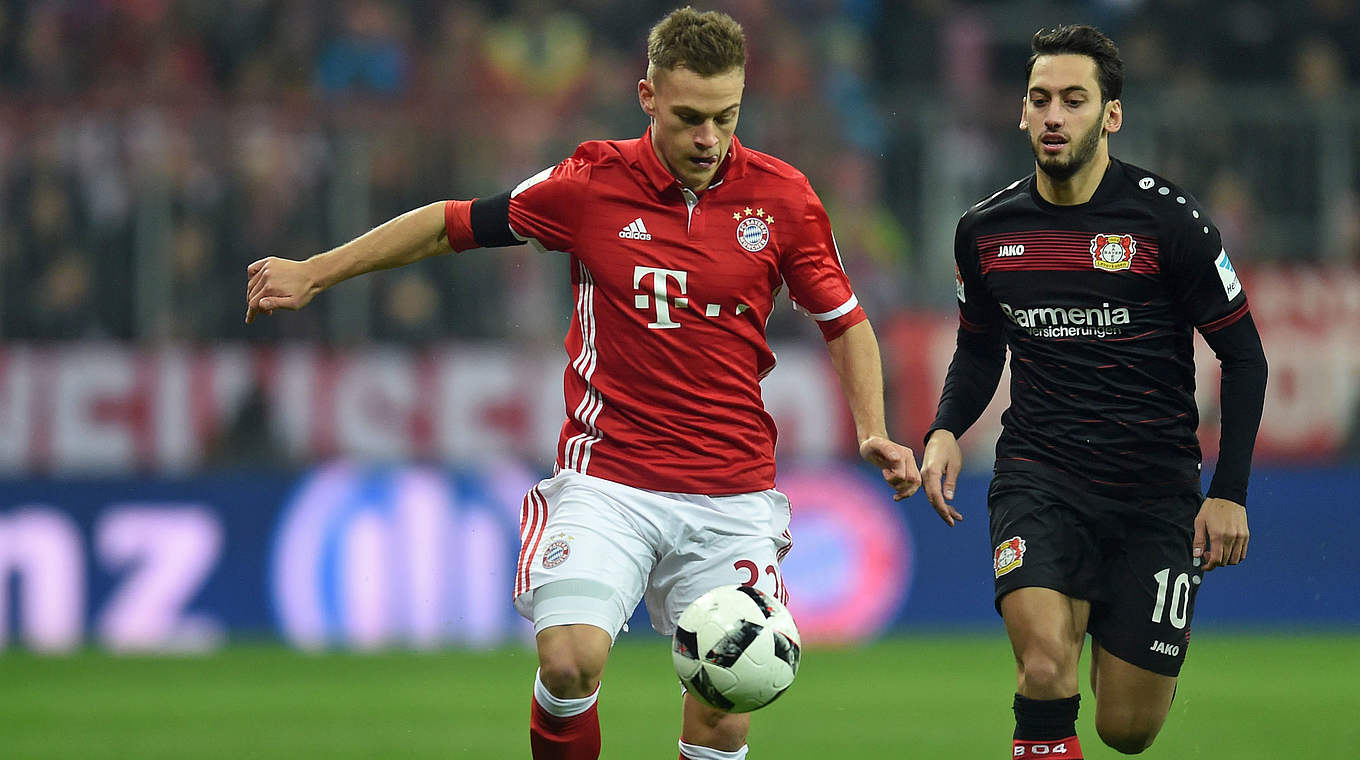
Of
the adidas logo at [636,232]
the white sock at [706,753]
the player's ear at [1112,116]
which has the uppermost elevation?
the player's ear at [1112,116]

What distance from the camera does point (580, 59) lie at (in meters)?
14.2

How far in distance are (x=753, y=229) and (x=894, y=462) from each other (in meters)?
0.85

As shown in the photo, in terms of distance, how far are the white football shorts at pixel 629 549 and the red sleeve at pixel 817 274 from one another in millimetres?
608

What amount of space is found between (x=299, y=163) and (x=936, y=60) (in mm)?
5492

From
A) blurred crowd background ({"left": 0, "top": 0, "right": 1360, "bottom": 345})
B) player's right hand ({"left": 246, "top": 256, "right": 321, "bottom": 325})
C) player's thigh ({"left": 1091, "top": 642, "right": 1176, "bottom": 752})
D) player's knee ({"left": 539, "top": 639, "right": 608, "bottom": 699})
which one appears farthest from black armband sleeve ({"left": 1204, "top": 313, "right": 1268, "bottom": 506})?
blurred crowd background ({"left": 0, "top": 0, "right": 1360, "bottom": 345})

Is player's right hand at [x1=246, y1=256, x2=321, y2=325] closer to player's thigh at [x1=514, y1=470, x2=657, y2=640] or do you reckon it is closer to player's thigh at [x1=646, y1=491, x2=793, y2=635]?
player's thigh at [x1=514, y1=470, x2=657, y2=640]

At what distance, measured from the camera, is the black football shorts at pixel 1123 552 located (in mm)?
5930

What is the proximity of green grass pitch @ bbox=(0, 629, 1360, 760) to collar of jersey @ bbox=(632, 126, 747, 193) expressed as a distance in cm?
289

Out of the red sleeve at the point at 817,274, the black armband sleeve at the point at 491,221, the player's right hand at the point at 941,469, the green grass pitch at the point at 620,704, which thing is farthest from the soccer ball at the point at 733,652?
the green grass pitch at the point at 620,704

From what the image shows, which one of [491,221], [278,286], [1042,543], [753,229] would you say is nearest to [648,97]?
[753,229]

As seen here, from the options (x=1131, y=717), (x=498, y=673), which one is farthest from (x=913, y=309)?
(x=1131, y=717)

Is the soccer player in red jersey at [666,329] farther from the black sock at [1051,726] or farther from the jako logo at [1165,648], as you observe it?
the jako logo at [1165,648]

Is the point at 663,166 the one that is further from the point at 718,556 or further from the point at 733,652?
the point at 733,652

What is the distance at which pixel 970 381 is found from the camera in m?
6.34
